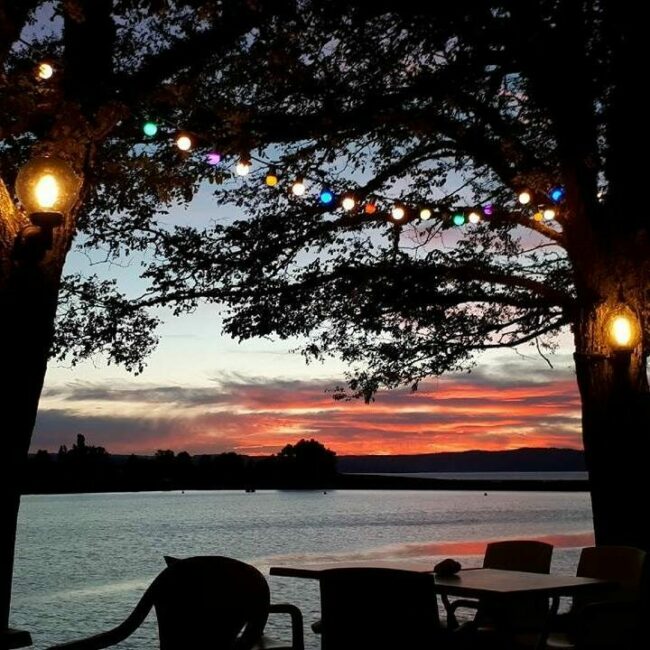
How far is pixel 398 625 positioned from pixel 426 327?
7.32 meters

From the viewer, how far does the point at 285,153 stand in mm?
9625

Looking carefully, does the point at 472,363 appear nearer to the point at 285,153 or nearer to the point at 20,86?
the point at 285,153

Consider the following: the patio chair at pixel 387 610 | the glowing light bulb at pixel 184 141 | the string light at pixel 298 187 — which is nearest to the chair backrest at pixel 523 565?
the patio chair at pixel 387 610

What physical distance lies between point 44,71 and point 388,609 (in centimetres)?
336

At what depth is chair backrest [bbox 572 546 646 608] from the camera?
552 cm

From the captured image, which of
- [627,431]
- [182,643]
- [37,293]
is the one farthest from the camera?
[627,431]

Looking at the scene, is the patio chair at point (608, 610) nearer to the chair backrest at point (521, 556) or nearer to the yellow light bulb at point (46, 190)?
the chair backrest at point (521, 556)

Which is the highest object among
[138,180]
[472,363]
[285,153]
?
[285,153]

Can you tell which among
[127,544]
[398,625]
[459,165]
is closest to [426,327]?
[459,165]

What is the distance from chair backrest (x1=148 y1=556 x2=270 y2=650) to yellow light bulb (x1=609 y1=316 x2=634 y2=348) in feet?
14.6

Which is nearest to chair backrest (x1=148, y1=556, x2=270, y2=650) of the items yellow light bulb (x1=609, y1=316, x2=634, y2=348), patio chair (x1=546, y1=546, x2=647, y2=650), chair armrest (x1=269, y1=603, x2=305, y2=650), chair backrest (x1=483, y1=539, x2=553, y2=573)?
chair armrest (x1=269, y1=603, x2=305, y2=650)

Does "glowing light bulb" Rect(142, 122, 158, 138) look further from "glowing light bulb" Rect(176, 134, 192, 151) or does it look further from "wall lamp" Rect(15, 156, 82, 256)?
"wall lamp" Rect(15, 156, 82, 256)

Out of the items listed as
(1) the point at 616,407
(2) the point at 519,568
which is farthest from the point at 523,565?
(1) the point at 616,407

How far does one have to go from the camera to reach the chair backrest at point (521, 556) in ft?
20.2
